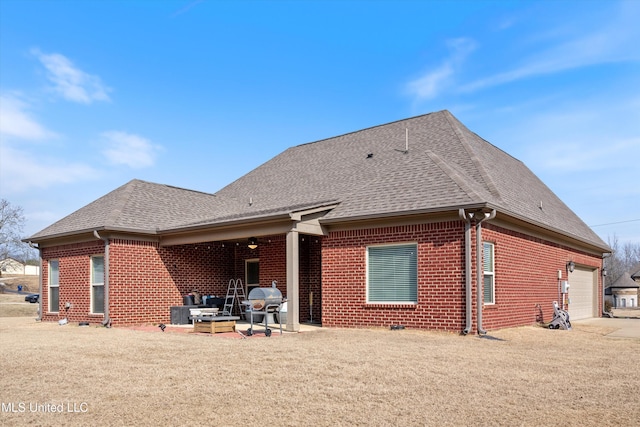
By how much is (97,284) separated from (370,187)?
30.2ft

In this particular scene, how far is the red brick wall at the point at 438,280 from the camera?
41.0 ft

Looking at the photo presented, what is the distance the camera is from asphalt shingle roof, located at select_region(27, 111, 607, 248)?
45.7ft

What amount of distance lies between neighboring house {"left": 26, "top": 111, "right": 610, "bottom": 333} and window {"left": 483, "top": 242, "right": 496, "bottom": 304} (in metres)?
0.03

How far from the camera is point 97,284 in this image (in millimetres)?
16938

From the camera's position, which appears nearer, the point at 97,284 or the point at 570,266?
the point at 97,284

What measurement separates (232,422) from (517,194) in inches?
546

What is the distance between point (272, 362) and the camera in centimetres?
859

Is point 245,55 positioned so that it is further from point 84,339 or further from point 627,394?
point 627,394

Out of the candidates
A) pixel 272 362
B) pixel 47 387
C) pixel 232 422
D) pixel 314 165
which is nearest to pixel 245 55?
pixel 314 165

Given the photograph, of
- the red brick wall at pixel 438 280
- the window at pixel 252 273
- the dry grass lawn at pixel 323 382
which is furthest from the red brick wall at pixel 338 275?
the dry grass lawn at pixel 323 382

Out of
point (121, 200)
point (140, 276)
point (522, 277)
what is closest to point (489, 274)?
point (522, 277)

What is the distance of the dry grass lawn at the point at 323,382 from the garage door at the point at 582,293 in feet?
28.1

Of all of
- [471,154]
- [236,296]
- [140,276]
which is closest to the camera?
[471,154]

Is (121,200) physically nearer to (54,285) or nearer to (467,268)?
(54,285)
